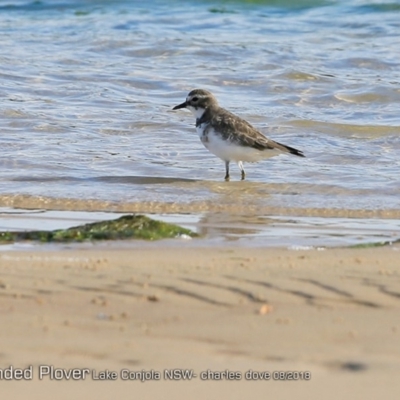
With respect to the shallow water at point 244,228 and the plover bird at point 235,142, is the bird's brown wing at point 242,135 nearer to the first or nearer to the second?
the plover bird at point 235,142

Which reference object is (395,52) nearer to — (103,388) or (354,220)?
(354,220)

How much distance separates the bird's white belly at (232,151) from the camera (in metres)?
9.55

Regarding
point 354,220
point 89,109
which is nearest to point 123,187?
point 354,220

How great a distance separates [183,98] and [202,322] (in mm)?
9151

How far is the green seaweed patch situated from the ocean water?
62.3 inches

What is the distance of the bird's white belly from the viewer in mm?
9555

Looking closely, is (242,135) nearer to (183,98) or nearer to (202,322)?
(183,98)

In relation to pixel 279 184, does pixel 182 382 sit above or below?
above

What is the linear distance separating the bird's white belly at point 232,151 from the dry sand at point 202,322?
3.64 meters

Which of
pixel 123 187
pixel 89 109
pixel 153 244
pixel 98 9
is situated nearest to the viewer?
pixel 153 244

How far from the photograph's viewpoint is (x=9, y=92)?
13.3m

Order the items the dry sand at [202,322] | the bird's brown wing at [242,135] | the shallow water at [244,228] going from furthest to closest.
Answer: the bird's brown wing at [242,135] → the shallow water at [244,228] → the dry sand at [202,322]

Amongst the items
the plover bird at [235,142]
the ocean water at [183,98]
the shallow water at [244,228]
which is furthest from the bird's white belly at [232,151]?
the shallow water at [244,228]

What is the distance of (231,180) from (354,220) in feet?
6.76
